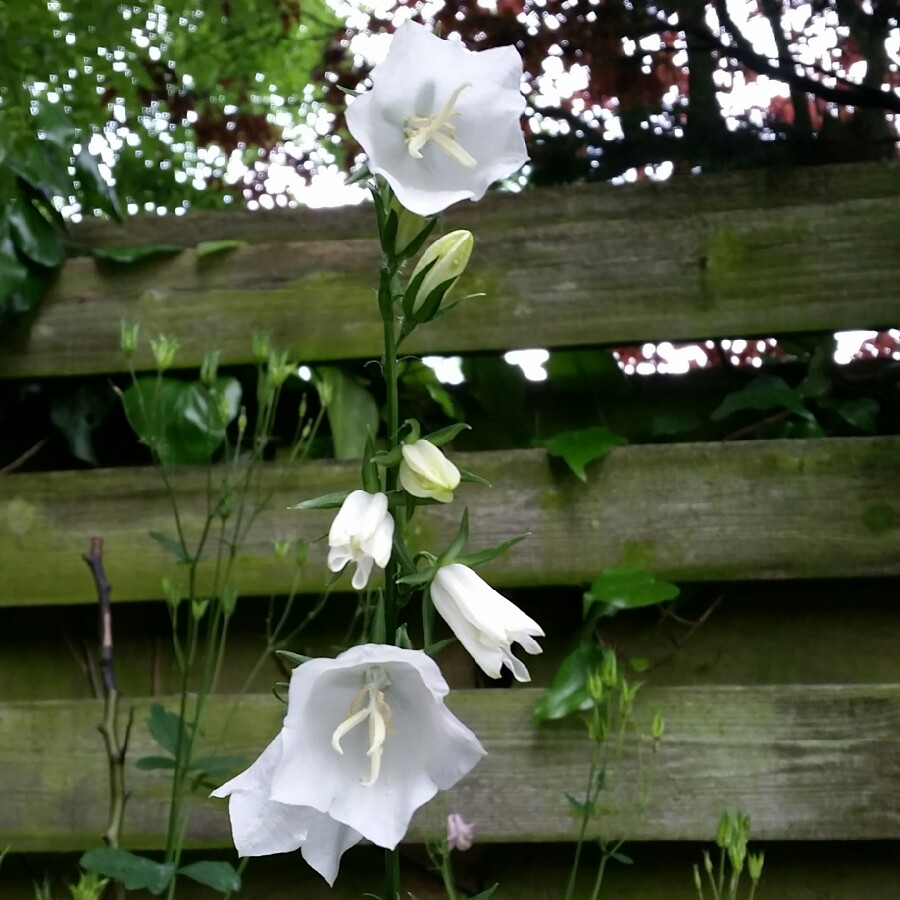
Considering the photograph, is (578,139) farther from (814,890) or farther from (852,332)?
(814,890)

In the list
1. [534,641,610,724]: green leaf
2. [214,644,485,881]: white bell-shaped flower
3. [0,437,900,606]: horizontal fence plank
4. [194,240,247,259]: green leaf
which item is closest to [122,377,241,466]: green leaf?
[0,437,900,606]: horizontal fence plank

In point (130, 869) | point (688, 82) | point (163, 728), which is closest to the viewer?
point (130, 869)

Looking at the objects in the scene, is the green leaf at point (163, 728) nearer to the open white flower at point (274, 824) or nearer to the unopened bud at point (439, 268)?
the open white flower at point (274, 824)

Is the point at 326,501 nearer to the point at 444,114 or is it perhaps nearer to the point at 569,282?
the point at 444,114

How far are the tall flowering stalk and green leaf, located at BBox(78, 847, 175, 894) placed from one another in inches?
16.3

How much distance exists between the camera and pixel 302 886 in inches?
42.3

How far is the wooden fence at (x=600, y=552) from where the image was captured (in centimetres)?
100

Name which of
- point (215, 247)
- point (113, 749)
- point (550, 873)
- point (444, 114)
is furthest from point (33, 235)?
point (550, 873)

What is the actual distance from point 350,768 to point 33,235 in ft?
3.38

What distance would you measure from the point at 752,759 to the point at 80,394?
0.99 metres

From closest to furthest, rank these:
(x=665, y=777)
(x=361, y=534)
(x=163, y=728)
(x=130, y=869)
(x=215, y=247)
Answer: (x=361, y=534) < (x=130, y=869) < (x=163, y=728) < (x=665, y=777) < (x=215, y=247)

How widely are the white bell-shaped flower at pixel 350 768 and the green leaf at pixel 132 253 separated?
3.09ft

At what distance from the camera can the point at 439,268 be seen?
452mm

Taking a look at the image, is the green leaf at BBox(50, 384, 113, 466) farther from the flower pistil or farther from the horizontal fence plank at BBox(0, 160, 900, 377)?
the flower pistil
